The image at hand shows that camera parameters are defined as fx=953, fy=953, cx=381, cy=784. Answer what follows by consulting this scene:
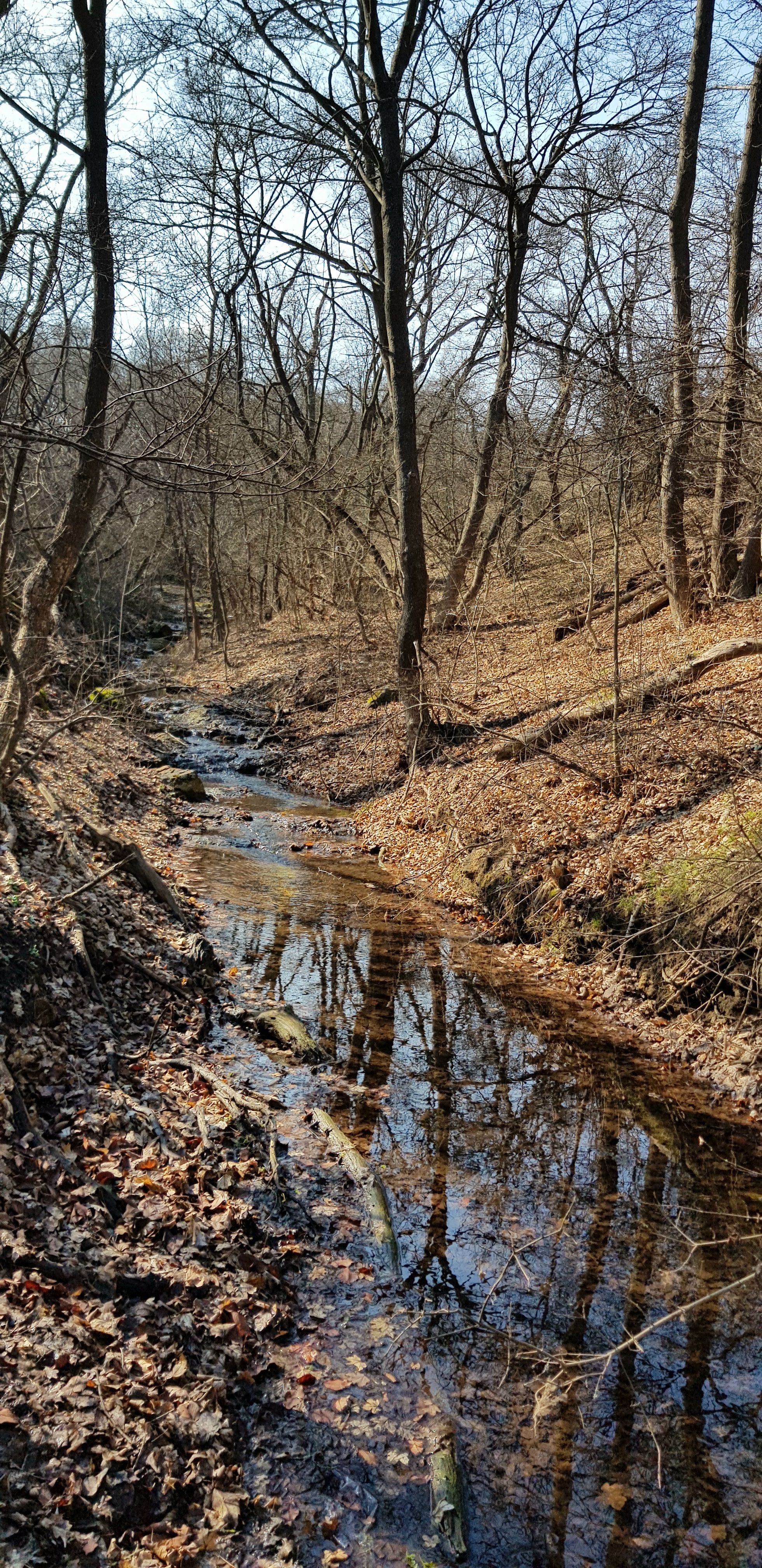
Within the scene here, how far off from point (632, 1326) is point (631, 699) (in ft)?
24.9

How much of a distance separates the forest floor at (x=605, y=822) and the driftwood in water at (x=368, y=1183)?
2850mm

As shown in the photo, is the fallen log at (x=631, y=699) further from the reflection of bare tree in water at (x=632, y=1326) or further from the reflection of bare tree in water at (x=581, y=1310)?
the reflection of bare tree in water at (x=632, y=1326)

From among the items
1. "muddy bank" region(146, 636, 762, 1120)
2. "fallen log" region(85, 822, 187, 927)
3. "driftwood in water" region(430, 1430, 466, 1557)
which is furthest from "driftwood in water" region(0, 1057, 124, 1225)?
"muddy bank" region(146, 636, 762, 1120)

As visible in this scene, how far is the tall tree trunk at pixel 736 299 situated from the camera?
1166cm

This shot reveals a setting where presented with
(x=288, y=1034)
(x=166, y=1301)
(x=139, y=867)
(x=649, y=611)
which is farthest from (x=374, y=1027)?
(x=649, y=611)

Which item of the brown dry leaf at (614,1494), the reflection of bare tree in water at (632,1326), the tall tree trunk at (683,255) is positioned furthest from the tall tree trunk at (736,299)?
the brown dry leaf at (614,1494)

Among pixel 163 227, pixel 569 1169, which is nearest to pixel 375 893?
pixel 569 1169

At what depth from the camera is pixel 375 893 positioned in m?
11.3

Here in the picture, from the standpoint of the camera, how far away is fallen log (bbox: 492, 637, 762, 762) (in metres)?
11.2

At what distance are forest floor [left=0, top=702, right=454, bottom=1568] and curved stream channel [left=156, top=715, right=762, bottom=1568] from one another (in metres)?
0.24

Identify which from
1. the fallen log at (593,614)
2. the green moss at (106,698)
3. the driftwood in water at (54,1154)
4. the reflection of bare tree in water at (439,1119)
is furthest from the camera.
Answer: the fallen log at (593,614)

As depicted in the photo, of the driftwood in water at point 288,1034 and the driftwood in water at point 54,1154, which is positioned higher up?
the driftwood in water at point 54,1154

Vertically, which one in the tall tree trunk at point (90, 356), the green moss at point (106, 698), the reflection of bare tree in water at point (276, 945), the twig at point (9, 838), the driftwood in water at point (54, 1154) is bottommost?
the reflection of bare tree in water at point (276, 945)

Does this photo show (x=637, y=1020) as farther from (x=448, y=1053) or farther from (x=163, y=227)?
(x=163, y=227)
